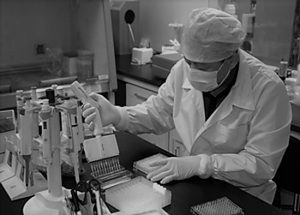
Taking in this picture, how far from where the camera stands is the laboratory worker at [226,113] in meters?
1.34

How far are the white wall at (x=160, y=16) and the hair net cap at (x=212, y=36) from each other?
4.75 feet

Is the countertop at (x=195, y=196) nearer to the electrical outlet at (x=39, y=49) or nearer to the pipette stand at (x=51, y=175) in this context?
the pipette stand at (x=51, y=175)

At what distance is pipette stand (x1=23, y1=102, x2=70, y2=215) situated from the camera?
1010 mm

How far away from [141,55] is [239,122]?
1442mm

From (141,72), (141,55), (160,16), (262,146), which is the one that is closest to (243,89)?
(262,146)

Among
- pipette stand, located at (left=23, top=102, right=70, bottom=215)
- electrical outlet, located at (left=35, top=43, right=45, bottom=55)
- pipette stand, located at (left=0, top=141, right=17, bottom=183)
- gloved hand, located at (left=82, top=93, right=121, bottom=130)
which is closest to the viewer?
pipette stand, located at (left=23, top=102, right=70, bottom=215)

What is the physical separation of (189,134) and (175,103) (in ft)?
0.51

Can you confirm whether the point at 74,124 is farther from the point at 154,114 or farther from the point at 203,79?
the point at 154,114

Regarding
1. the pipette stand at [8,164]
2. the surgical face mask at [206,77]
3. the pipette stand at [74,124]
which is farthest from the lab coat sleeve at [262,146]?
the pipette stand at [8,164]

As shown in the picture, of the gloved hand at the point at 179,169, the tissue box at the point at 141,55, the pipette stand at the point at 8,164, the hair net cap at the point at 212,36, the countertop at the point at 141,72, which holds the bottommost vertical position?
the gloved hand at the point at 179,169

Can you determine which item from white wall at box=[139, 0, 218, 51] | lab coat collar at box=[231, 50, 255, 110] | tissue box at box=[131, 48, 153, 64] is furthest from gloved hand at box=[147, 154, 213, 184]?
white wall at box=[139, 0, 218, 51]

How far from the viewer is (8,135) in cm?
136

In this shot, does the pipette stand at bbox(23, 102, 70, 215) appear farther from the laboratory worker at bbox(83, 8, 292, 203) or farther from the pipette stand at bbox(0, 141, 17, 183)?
the laboratory worker at bbox(83, 8, 292, 203)

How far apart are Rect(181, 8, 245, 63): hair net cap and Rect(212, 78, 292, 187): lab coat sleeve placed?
21 centimetres
